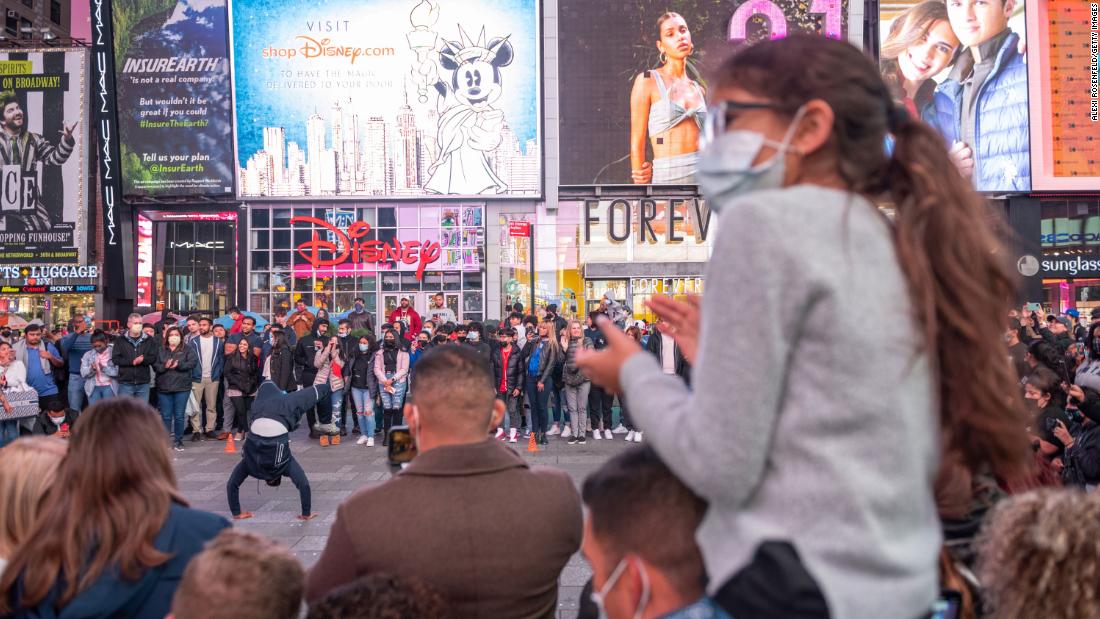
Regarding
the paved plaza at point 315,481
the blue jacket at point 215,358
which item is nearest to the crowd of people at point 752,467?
the paved plaza at point 315,481

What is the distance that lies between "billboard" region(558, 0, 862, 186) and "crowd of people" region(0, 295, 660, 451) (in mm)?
16630

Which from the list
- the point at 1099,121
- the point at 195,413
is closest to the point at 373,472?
the point at 195,413

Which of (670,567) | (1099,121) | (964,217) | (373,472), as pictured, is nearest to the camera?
(964,217)

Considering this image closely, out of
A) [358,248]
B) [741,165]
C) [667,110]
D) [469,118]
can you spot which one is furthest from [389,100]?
[741,165]

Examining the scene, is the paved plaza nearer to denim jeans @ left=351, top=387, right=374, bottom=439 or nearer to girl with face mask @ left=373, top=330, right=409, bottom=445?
denim jeans @ left=351, top=387, right=374, bottom=439

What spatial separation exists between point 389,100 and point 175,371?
61.2ft

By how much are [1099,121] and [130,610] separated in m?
35.6

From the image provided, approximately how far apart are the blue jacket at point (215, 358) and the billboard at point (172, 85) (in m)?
17.8

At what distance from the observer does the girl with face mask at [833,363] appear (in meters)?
1.17

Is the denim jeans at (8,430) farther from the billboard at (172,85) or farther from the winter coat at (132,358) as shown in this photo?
the billboard at (172,85)

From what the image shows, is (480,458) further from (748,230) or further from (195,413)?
(195,413)

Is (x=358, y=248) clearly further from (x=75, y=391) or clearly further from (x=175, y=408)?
(x=175, y=408)

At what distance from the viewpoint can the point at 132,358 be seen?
1195 centimetres

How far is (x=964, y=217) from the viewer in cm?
129
